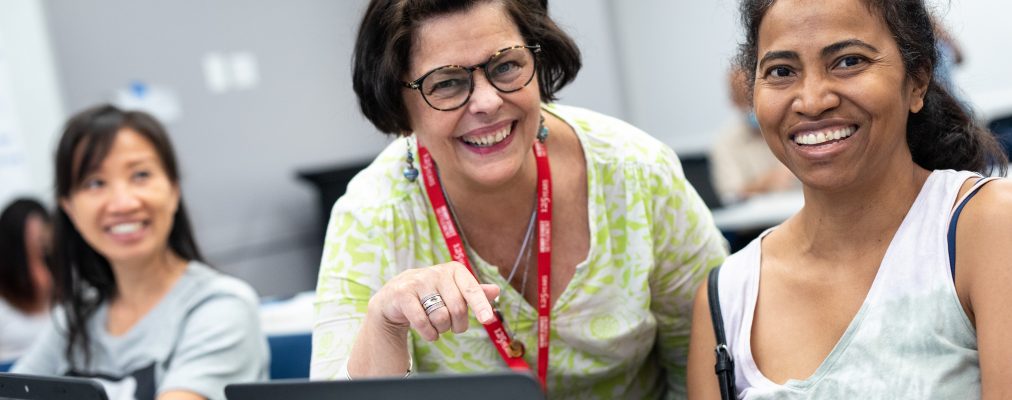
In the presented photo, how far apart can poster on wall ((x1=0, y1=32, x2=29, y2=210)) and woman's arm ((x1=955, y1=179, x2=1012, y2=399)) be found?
14.9 ft

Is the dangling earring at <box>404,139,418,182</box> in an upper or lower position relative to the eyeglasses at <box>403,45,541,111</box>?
lower

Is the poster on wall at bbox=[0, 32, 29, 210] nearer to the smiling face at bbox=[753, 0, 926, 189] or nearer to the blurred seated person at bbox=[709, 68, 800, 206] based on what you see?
the blurred seated person at bbox=[709, 68, 800, 206]

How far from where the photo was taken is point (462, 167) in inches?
67.8

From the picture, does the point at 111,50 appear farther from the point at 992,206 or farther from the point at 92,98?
the point at 992,206

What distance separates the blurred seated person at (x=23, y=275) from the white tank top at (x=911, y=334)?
2953 millimetres

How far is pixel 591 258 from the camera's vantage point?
1.83 meters

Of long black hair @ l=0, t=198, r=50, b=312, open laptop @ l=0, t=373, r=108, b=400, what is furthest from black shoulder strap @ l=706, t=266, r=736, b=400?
long black hair @ l=0, t=198, r=50, b=312

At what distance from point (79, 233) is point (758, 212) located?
2.74 meters

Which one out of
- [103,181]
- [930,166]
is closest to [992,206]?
[930,166]

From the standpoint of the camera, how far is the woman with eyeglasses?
1.67 meters

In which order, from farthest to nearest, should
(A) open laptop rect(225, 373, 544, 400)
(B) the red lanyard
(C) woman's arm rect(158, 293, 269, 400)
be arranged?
(C) woman's arm rect(158, 293, 269, 400), (B) the red lanyard, (A) open laptop rect(225, 373, 544, 400)

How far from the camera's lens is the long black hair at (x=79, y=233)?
244cm

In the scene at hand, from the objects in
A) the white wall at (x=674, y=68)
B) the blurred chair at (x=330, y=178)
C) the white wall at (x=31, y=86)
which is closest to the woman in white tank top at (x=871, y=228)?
the white wall at (x=31, y=86)

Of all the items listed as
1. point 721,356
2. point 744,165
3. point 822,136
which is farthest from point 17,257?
point 744,165
